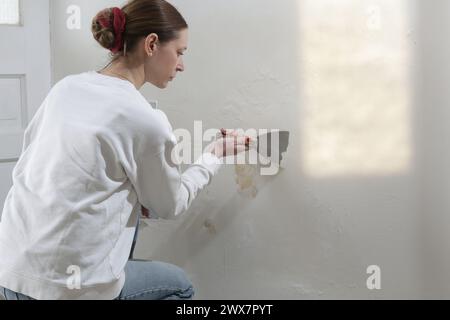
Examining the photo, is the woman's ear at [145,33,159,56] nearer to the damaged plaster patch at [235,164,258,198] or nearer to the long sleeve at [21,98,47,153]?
the long sleeve at [21,98,47,153]

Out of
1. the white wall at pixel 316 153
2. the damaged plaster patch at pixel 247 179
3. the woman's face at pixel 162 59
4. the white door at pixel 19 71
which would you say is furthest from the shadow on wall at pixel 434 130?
the white door at pixel 19 71

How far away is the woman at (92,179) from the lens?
3.66 feet

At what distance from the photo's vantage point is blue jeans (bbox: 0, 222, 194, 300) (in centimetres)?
129

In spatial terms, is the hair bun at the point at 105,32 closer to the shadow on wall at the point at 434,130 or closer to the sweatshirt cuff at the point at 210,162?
the sweatshirt cuff at the point at 210,162

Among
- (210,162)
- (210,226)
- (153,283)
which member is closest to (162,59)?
(210,162)

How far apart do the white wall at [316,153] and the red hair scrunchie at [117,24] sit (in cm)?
46

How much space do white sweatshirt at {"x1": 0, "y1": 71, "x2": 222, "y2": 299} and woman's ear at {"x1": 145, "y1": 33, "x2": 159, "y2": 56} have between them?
0.10 metres

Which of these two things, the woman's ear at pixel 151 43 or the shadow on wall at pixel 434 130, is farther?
the shadow on wall at pixel 434 130

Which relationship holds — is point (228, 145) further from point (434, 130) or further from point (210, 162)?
point (434, 130)

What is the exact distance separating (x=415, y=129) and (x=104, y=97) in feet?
2.42

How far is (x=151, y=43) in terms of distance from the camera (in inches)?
48.8

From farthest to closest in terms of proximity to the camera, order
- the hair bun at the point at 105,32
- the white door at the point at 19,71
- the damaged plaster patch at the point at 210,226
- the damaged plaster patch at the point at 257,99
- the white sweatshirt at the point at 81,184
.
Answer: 1. the white door at the point at 19,71
2. the damaged plaster patch at the point at 210,226
3. the damaged plaster patch at the point at 257,99
4. the hair bun at the point at 105,32
5. the white sweatshirt at the point at 81,184

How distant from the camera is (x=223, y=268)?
67.9 inches

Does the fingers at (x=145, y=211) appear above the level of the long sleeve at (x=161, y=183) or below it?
below
